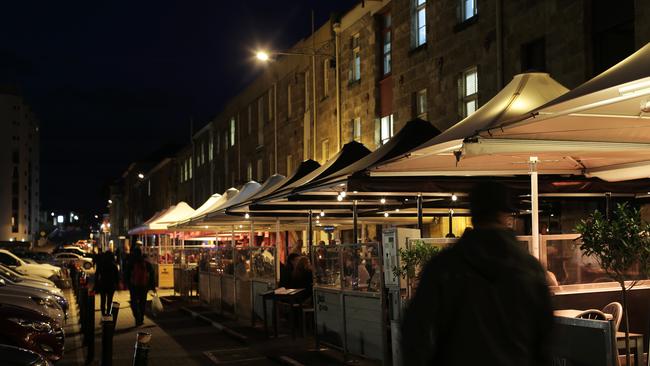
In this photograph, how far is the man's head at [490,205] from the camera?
4.01m

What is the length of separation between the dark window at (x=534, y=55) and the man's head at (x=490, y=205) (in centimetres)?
1364

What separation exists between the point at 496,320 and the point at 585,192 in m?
10.8

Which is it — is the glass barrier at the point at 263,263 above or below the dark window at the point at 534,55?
below

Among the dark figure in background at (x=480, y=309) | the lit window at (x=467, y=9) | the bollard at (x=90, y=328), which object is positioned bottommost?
the bollard at (x=90, y=328)

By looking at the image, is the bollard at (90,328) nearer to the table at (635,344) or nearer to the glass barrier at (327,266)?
the glass barrier at (327,266)

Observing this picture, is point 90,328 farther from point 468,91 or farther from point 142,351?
point 468,91

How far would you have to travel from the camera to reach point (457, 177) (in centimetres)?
1388

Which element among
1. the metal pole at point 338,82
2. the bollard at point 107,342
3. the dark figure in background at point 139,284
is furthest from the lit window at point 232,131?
the bollard at point 107,342

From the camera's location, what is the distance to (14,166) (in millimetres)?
149375

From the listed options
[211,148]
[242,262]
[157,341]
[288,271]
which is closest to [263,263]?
[288,271]

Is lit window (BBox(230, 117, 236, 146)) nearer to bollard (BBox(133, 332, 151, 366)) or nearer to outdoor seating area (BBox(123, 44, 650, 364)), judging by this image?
outdoor seating area (BBox(123, 44, 650, 364))

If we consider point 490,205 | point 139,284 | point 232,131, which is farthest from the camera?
point 232,131

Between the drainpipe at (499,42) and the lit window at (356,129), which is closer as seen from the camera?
the drainpipe at (499,42)

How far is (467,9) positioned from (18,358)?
1530 centimetres
